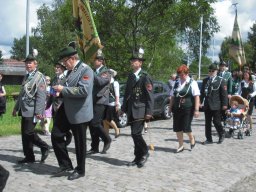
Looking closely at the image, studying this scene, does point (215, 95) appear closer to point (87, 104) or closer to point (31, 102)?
point (87, 104)

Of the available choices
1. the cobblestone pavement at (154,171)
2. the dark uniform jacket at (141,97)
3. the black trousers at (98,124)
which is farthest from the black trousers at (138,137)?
the black trousers at (98,124)

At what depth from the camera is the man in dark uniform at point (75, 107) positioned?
6605 mm

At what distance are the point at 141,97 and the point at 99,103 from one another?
1163mm

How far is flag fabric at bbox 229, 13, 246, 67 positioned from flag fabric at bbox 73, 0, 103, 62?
30.4 ft

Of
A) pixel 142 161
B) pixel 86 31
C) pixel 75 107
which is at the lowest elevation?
pixel 142 161

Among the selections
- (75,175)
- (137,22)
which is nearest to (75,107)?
(75,175)

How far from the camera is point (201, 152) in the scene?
933cm

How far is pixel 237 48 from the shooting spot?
1783cm

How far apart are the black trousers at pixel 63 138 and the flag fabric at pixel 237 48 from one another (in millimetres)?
11847

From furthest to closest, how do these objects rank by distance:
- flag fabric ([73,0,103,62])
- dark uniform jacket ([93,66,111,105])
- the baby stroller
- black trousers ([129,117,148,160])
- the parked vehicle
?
the parked vehicle < the baby stroller < flag fabric ([73,0,103,62]) < dark uniform jacket ([93,66,111,105]) < black trousers ([129,117,148,160])

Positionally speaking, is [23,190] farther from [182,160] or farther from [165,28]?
[165,28]

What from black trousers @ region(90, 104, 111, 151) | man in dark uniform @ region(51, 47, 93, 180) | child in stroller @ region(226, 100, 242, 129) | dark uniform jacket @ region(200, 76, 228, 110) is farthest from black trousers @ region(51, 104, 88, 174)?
child in stroller @ region(226, 100, 242, 129)

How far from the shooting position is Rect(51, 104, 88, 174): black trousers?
6.79m

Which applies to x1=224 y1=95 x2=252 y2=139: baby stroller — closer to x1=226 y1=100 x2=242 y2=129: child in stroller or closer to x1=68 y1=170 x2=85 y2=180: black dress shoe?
x1=226 y1=100 x2=242 y2=129: child in stroller
